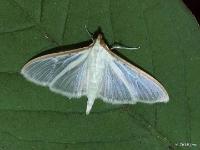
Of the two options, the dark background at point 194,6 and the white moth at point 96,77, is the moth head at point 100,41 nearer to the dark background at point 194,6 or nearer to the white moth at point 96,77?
Answer: the white moth at point 96,77

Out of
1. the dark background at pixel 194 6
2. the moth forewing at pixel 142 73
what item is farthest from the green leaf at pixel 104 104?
the dark background at pixel 194 6

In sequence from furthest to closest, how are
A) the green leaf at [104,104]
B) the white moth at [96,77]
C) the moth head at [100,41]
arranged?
1. the white moth at [96,77]
2. the moth head at [100,41]
3. the green leaf at [104,104]

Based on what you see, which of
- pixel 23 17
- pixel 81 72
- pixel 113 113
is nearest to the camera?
pixel 23 17

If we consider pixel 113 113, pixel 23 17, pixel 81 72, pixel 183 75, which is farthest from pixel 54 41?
pixel 183 75

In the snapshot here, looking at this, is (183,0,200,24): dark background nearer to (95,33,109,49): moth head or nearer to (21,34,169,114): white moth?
(21,34,169,114): white moth

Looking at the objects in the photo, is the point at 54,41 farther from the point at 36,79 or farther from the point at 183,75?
the point at 183,75

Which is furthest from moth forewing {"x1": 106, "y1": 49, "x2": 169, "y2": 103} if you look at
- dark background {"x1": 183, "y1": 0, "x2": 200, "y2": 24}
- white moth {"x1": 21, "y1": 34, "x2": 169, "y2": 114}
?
dark background {"x1": 183, "y1": 0, "x2": 200, "y2": 24}

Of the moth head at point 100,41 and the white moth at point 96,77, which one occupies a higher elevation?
the moth head at point 100,41
